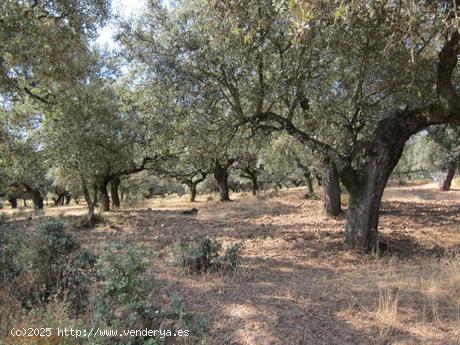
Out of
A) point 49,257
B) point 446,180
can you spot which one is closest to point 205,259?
point 49,257

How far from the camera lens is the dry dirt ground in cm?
388

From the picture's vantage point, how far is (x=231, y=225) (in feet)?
36.5

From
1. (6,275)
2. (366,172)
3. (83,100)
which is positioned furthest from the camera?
(83,100)

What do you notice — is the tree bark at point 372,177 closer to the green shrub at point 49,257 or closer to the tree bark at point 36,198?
the green shrub at point 49,257

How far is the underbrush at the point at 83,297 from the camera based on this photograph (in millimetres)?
3469

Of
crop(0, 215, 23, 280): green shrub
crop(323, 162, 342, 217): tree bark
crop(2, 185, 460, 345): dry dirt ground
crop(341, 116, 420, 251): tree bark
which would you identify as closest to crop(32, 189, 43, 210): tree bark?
crop(2, 185, 460, 345): dry dirt ground

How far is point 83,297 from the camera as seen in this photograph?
4566mm

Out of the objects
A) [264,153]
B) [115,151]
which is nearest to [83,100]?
[115,151]

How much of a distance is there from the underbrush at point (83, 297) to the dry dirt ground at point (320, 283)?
1.79 ft

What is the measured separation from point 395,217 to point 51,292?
9.64 metres

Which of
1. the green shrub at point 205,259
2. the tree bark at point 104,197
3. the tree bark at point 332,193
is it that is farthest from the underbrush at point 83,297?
the tree bark at point 104,197

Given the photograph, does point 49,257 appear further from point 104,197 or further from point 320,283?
point 104,197

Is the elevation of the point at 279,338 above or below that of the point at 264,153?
below

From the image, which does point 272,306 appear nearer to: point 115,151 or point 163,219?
point 163,219
